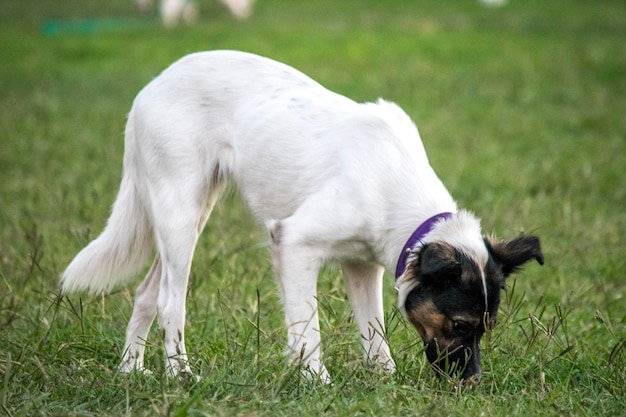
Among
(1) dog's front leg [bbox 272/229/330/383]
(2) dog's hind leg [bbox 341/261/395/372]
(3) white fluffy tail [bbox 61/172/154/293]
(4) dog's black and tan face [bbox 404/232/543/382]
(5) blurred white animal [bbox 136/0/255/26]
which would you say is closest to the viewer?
(4) dog's black and tan face [bbox 404/232/543/382]

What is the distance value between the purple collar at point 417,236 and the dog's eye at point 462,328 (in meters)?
0.33

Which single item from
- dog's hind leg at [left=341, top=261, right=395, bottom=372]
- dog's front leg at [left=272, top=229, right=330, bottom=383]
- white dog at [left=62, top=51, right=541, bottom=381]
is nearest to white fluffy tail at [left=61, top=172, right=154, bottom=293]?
white dog at [left=62, top=51, right=541, bottom=381]

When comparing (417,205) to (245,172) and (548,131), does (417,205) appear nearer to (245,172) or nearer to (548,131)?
(245,172)

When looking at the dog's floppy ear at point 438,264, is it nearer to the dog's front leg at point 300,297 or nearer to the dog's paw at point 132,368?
the dog's front leg at point 300,297

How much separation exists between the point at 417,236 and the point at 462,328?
444 millimetres

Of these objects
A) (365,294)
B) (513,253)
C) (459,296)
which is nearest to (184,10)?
(365,294)

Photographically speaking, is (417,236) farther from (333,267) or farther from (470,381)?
(333,267)

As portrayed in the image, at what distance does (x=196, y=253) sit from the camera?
6.57 m

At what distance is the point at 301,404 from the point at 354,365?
Result: 1.72 ft

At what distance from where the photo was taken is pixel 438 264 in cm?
395

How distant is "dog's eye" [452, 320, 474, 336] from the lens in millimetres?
4152

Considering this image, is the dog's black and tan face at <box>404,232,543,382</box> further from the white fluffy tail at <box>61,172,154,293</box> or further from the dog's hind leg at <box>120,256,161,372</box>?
the white fluffy tail at <box>61,172,154,293</box>

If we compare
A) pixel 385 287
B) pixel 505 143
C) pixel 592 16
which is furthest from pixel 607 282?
pixel 592 16

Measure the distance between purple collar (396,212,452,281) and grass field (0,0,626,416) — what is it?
0.35 m
